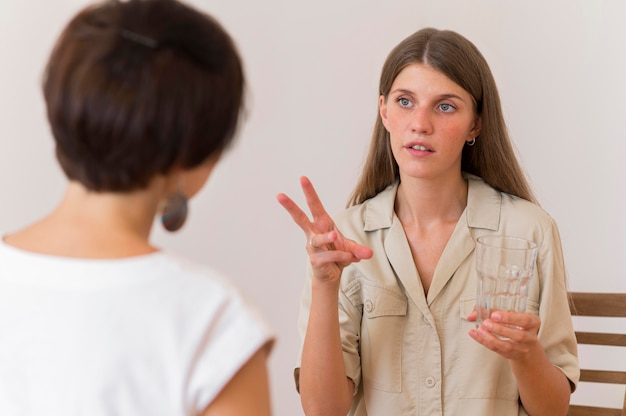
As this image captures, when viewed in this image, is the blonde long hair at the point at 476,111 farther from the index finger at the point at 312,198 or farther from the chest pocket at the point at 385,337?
the index finger at the point at 312,198

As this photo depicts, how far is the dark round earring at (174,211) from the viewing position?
3.27ft

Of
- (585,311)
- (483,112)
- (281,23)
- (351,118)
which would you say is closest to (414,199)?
(483,112)

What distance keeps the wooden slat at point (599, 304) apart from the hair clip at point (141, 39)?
56.0 inches

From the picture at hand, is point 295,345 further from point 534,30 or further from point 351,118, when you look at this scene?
Answer: point 534,30

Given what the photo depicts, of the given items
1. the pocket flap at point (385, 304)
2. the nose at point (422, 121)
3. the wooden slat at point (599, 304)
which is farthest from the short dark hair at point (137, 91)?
the wooden slat at point (599, 304)

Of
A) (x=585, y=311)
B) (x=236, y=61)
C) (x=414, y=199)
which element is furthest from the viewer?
(x=585, y=311)

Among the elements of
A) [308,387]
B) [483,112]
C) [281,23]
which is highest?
[281,23]

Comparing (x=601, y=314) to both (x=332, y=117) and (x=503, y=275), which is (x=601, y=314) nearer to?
(x=503, y=275)

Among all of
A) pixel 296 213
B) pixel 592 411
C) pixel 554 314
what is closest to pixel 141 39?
pixel 296 213

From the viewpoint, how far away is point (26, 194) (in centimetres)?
257

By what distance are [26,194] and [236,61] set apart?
5.86 feet

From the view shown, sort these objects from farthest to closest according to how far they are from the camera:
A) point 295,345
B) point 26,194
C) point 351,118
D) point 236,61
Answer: point 295,345 < point 351,118 < point 26,194 < point 236,61

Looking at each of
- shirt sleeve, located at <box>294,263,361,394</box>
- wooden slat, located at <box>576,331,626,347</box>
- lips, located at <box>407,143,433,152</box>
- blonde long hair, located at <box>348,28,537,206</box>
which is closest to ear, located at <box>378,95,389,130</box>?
blonde long hair, located at <box>348,28,537,206</box>

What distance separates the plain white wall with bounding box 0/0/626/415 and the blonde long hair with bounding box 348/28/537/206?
763 mm
